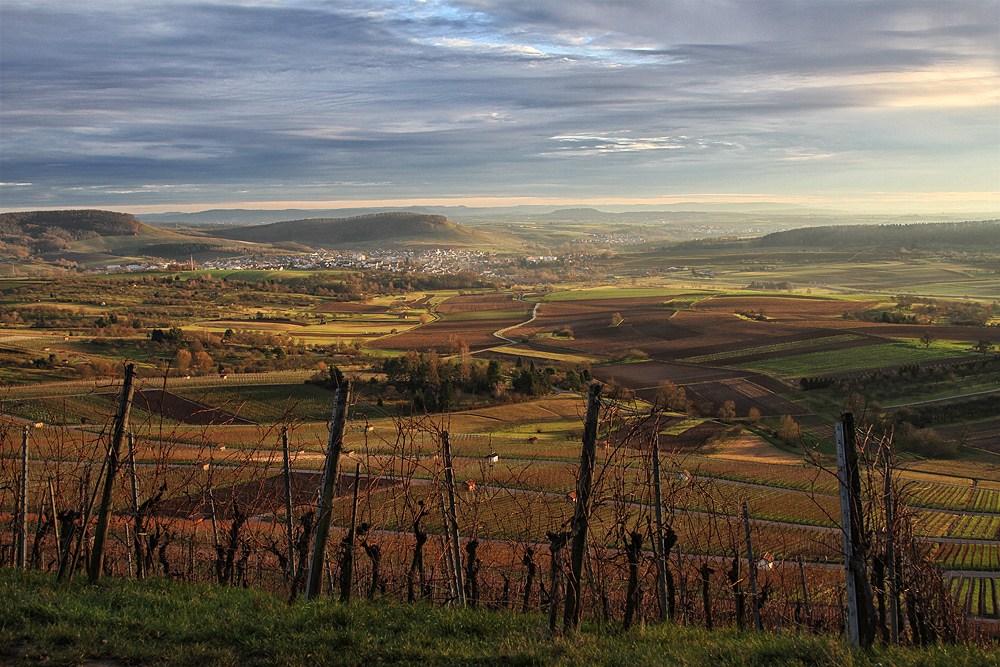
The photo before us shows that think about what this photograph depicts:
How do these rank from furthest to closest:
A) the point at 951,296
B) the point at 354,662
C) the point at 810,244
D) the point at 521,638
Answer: the point at 810,244
the point at 951,296
the point at 521,638
the point at 354,662

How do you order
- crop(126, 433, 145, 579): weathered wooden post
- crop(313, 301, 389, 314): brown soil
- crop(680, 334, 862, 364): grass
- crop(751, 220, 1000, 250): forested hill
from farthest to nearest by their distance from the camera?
1. crop(751, 220, 1000, 250): forested hill
2. crop(313, 301, 389, 314): brown soil
3. crop(680, 334, 862, 364): grass
4. crop(126, 433, 145, 579): weathered wooden post

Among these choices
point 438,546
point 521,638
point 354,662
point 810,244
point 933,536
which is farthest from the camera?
point 810,244

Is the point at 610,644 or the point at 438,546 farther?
the point at 438,546

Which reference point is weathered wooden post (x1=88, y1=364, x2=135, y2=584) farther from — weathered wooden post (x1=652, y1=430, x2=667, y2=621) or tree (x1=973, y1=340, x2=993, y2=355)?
tree (x1=973, y1=340, x2=993, y2=355)

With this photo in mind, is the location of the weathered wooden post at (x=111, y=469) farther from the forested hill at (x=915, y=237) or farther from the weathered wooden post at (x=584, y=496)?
the forested hill at (x=915, y=237)

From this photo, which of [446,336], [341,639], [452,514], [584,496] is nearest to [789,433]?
[452,514]

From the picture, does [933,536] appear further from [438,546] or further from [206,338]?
[206,338]

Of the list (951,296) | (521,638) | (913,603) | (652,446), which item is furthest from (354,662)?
(951,296)

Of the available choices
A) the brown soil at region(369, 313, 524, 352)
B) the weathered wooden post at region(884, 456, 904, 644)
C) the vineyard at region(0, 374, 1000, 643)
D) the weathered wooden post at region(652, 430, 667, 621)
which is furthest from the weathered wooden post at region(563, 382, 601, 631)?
the brown soil at region(369, 313, 524, 352)
